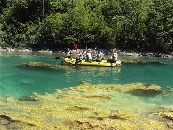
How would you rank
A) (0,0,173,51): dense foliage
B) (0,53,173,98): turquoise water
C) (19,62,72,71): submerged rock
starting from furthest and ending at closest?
1. (0,0,173,51): dense foliage
2. (19,62,72,71): submerged rock
3. (0,53,173,98): turquoise water

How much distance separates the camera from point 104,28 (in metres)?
52.1

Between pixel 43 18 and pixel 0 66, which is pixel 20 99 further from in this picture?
pixel 43 18

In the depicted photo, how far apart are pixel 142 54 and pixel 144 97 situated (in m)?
24.6

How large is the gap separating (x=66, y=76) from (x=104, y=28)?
66.1 feet

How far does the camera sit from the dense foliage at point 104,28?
1969 inches

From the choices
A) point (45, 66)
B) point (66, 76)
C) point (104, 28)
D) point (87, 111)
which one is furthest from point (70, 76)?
point (104, 28)

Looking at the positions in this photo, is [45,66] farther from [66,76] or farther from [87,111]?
[87,111]

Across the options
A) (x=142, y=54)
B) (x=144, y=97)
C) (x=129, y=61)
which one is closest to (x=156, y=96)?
(x=144, y=97)

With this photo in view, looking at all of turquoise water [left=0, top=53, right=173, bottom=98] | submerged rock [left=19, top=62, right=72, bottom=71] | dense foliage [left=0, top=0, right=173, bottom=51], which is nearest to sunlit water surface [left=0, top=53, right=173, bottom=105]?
turquoise water [left=0, top=53, right=173, bottom=98]

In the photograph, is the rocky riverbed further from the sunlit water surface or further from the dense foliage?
the dense foliage

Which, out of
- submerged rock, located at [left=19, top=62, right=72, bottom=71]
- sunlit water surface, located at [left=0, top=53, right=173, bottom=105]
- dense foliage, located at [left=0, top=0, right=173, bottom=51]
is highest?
dense foliage, located at [left=0, top=0, right=173, bottom=51]

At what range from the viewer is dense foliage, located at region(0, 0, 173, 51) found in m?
50.0

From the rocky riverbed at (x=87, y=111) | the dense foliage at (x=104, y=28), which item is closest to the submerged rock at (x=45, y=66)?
the rocky riverbed at (x=87, y=111)

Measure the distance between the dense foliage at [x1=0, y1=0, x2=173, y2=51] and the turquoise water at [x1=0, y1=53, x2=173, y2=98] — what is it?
881 centimetres
